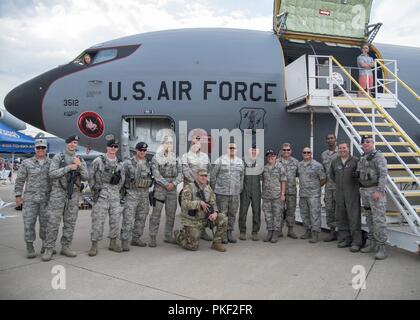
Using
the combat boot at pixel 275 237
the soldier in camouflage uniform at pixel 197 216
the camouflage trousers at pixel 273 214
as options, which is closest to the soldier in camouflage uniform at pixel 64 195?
the soldier in camouflage uniform at pixel 197 216

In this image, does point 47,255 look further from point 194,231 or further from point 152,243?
point 194,231

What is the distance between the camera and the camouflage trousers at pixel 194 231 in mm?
5793

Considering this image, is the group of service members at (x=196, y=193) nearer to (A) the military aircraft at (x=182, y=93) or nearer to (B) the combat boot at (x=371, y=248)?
(B) the combat boot at (x=371, y=248)

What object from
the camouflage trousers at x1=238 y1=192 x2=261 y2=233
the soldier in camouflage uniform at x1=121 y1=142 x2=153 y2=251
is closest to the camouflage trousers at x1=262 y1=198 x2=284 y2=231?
the camouflage trousers at x1=238 y1=192 x2=261 y2=233

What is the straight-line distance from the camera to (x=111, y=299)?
3.73 metres

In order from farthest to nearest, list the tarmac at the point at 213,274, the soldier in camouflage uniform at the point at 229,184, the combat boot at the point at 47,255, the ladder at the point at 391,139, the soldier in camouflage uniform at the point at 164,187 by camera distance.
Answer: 1. the soldier in camouflage uniform at the point at 229,184
2. the soldier in camouflage uniform at the point at 164,187
3. the ladder at the point at 391,139
4. the combat boot at the point at 47,255
5. the tarmac at the point at 213,274

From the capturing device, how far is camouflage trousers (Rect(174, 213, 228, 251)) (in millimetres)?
5793

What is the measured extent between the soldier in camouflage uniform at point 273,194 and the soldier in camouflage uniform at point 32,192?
3.80 meters

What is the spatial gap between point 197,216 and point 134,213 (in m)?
1.09

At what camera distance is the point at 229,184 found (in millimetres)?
6402

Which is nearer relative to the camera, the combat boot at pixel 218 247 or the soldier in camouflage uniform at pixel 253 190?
the combat boot at pixel 218 247

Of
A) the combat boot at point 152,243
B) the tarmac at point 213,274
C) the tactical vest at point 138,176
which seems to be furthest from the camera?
the combat boot at point 152,243

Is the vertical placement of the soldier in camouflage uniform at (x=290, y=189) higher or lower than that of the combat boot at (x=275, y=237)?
higher

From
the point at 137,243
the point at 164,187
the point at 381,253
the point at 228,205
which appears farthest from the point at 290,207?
the point at 137,243
